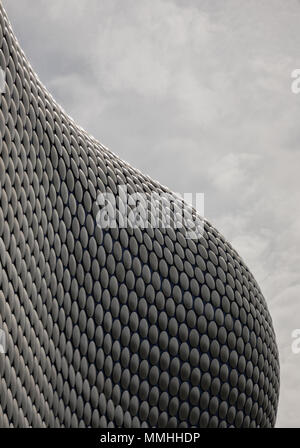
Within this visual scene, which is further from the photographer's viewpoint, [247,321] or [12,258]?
[247,321]

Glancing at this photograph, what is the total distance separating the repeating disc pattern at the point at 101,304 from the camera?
92.4 feet

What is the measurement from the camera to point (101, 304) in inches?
1409

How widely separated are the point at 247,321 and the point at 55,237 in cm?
1592

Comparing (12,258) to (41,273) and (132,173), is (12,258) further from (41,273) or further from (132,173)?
(132,173)

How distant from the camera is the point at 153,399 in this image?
37.7 metres

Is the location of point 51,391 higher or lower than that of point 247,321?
lower

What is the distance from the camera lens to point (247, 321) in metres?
43.8

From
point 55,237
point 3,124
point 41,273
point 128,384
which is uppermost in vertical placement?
point 3,124

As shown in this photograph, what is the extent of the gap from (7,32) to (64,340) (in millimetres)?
13539

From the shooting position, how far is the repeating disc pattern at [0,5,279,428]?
92.4 ft

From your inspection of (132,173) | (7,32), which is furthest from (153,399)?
(7,32)
